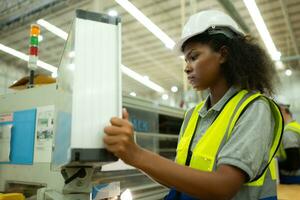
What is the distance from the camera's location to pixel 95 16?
66 cm

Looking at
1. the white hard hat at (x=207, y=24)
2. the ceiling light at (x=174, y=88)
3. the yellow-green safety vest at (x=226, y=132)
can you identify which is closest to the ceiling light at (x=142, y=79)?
the ceiling light at (x=174, y=88)

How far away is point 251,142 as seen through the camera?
78 centimetres

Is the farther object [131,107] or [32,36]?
[131,107]

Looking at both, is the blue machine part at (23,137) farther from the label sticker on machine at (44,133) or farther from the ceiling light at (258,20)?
the ceiling light at (258,20)

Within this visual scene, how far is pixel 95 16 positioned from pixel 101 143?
0.29 metres

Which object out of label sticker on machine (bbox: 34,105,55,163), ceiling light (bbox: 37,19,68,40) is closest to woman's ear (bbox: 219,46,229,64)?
label sticker on machine (bbox: 34,105,55,163)

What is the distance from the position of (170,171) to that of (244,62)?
1.62 feet

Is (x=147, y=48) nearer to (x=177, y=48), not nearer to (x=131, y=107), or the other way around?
(x=131, y=107)

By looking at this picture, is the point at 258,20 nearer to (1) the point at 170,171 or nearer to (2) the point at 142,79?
(1) the point at 170,171

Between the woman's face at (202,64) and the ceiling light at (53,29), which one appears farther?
the ceiling light at (53,29)

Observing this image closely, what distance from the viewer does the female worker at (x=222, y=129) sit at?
675 millimetres

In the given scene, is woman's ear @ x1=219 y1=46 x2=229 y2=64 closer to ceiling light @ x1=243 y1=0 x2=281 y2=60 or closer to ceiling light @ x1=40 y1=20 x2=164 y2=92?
ceiling light @ x1=243 y1=0 x2=281 y2=60

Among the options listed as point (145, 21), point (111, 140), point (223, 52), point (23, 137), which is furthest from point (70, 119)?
point (145, 21)

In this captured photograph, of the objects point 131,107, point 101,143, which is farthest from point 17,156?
point 101,143
